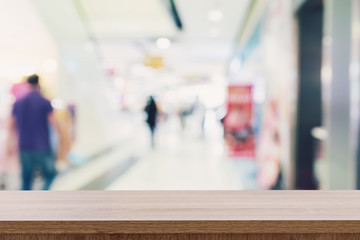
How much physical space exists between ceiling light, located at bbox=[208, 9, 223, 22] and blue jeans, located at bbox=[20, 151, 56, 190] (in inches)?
259

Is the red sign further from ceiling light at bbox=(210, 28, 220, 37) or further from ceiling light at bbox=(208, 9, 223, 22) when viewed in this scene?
ceiling light at bbox=(210, 28, 220, 37)

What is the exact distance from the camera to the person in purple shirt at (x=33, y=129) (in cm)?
392

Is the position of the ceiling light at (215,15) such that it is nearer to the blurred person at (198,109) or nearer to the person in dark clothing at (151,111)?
the person in dark clothing at (151,111)

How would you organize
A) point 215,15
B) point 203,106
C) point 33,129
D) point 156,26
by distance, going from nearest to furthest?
point 33,129 < point 215,15 < point 156,26 < point 203,106

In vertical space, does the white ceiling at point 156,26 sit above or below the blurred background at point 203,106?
above

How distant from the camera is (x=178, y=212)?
3.30ft

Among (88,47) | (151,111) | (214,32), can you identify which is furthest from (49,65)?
(214,32)

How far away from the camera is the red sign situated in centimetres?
792

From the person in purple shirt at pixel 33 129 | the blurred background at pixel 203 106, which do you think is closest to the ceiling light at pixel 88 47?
the blurred background at pixel 203 106

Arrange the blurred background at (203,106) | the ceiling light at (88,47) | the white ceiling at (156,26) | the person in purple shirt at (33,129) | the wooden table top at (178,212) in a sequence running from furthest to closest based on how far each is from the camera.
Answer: the white ceiling at (156,26), the ceiling light at (88,47), the person in purple shirt at (33,129), the blurred background at (203,106), the wooden table top at (178,212)

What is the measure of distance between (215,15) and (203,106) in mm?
Result: 5811

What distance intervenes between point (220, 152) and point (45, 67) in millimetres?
5164

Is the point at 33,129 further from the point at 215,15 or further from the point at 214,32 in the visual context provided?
the point at 214,32

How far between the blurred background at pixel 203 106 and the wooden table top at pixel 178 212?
1792 mm
